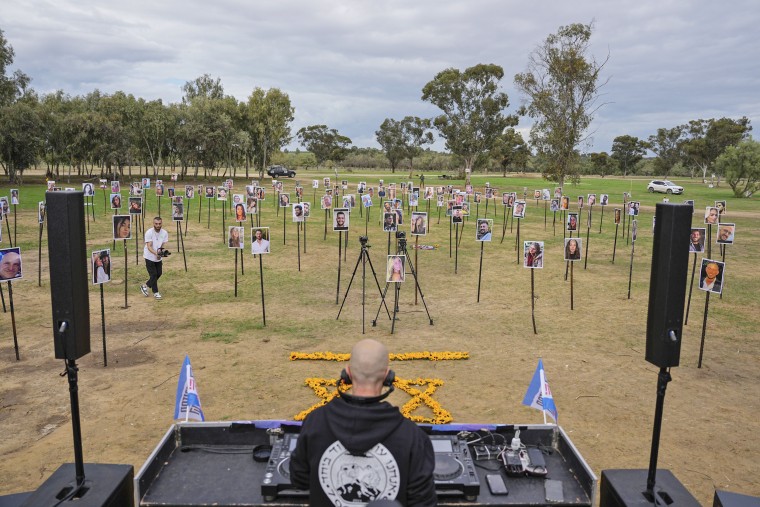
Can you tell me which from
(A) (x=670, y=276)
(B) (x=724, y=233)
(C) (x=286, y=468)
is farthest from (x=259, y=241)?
(B) (x=724, y=233)

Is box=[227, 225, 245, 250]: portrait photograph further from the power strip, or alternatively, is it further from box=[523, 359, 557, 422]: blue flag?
the power strip

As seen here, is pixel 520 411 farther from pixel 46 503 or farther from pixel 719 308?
pixel 719 308

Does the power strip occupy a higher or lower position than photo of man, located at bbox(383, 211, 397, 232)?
lower

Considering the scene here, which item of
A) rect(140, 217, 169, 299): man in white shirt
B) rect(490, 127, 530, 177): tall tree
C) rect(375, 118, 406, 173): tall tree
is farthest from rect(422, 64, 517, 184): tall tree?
rect(140, 217, 169, 299): man in white shirt

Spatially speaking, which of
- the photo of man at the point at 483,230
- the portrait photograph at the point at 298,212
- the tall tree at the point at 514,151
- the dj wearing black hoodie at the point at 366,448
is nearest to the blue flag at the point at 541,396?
the dj wearing black hoodie at the point at 366,448

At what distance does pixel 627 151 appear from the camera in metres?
91.1

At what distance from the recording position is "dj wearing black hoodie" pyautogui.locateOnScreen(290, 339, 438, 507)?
2.54 m

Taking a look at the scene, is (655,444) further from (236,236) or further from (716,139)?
(716,139)

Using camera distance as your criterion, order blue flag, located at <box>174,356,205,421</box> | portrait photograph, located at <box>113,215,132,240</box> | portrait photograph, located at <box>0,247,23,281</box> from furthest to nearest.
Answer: portrait photograph, located at <box>113,215,132,240</box> < portrait photograph, located at <box>0,247,23,281</box> < blue flag, located at <box>174,356,205,421</box>

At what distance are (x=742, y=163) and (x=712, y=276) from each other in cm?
4193

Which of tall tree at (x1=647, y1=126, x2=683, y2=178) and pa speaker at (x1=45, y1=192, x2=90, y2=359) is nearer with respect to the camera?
pa speaker at (x1=45, y1=192, x2=90, y2=359)

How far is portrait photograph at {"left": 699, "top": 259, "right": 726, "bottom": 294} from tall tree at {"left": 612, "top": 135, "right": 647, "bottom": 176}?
90.5 metres

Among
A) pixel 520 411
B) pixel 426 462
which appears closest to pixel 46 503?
pixel 426 462

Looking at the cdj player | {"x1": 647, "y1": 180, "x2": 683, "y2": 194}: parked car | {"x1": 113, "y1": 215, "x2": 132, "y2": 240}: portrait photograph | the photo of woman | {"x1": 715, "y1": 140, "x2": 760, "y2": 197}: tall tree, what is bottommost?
the cdj player
